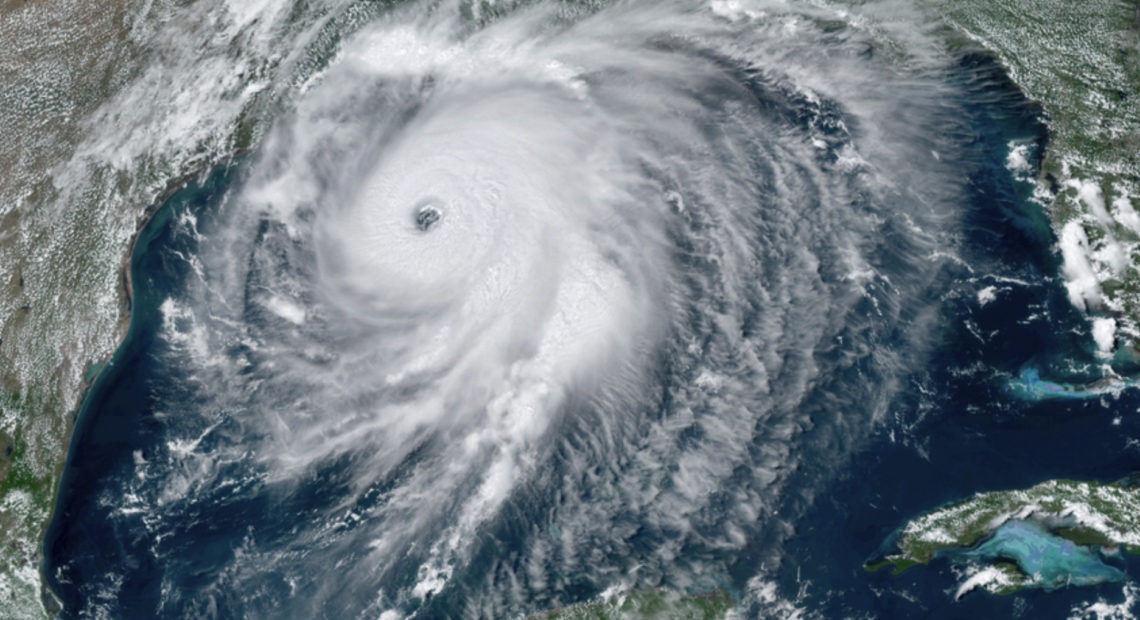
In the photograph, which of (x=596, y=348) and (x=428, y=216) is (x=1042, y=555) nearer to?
(x=596, y=348)

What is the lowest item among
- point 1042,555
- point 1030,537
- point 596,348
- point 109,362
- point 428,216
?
point 1042,555

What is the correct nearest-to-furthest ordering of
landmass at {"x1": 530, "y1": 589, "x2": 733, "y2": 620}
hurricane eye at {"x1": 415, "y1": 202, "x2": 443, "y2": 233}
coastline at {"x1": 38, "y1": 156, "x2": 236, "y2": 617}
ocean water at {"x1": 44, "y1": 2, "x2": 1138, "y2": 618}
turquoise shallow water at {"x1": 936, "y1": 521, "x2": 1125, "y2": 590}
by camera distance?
1. turquoise shallow water at {"x1": 936, "y1": 521, "x2": 1125, "y2": 590}
2. landmass at {"x1": 530, "y1": 589, "x2": 733, "y2": 620}
3. ocean water at {"x1": 44, "y1": 2, "x2": 1138, "y2": 618}
4. coastline at {"x1": 38, "y1": 156, "x2": 236, "y2": 617}
5. hurricane eye at {"x1": 415, "y1": 202, "x2": 443, "y2": 233}

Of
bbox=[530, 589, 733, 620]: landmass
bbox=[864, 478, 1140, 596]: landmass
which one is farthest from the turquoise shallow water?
bbox=[530, 589, 733, 620]: landmass

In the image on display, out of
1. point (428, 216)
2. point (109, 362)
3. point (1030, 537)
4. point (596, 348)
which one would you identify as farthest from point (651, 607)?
point (109, 362)

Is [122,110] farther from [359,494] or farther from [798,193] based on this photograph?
[798,193]

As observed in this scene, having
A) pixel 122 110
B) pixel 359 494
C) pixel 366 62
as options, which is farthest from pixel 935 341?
pixel 122 110

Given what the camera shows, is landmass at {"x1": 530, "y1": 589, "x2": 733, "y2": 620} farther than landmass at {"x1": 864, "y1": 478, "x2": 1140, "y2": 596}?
Yes

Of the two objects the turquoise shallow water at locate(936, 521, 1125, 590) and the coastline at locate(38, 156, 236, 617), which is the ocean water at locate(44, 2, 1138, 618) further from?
the turquoise shallow water at locate(936, 521, 1125, 590)

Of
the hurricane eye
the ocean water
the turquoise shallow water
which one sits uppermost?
the hurricane eye
